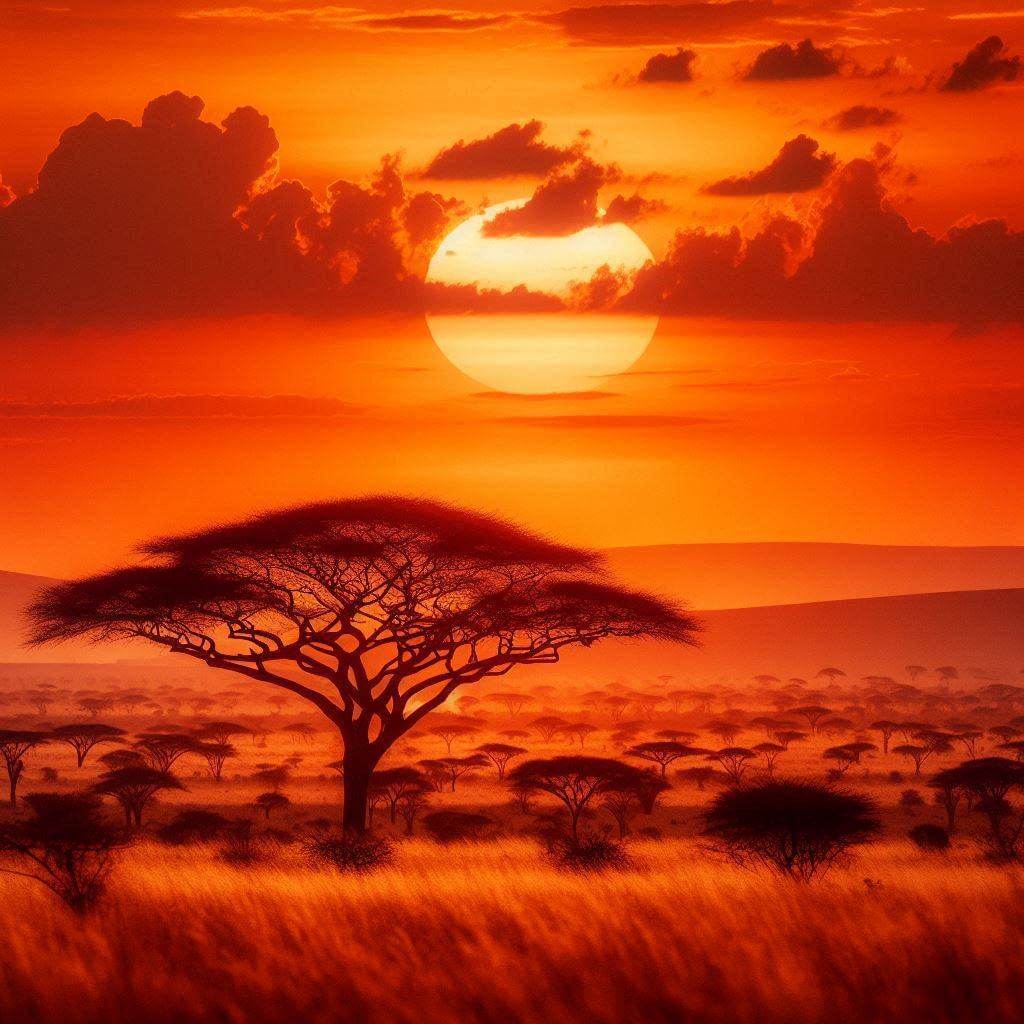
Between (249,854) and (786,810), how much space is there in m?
11.4

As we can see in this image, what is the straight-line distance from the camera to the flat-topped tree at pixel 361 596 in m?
34.1

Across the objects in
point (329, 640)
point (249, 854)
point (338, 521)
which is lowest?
point (249, 854)

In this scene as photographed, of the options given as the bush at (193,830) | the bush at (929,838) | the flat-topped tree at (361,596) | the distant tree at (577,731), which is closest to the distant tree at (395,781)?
the bush at (193,830)

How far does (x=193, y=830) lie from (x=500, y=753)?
28393 millimetres

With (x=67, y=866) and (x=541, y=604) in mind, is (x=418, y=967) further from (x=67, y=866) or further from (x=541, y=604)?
(x=541, y=604)

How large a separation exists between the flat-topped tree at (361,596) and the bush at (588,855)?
4.06m

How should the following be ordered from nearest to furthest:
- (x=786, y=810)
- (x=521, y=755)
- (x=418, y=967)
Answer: (x=418, y=967) < (x=786, y=810) < (x=521, y=755)

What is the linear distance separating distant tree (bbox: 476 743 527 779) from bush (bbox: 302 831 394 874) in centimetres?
2908

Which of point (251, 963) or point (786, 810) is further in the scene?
point (786, 810)

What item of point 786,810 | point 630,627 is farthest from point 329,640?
point 786,810

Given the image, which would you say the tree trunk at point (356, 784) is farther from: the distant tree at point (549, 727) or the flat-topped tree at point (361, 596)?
the distant tree at point (549, 727)

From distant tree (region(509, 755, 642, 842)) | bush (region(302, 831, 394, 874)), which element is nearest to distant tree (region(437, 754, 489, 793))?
distant tree (region(509, 755, 642, 842))

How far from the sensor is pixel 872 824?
30.5 meters

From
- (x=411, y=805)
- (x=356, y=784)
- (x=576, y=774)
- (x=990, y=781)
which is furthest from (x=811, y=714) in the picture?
(x=356, y=784)
